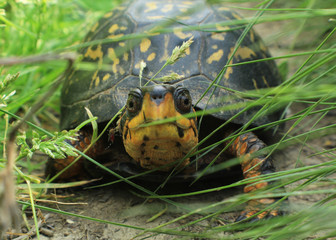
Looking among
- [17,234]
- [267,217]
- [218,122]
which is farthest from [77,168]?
→ [267,217]

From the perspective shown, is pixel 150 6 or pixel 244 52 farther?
pixel 150 6

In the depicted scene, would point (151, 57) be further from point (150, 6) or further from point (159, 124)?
point (159, 124)

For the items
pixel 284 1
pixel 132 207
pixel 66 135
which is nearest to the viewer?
pixel 66 135

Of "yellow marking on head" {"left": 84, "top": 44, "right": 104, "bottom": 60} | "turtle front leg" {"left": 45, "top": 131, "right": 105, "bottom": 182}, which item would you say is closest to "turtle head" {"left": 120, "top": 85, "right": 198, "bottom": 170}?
"turtle front leg" {"left": 45, "top": 131, "right": 105, "bottom": 182}

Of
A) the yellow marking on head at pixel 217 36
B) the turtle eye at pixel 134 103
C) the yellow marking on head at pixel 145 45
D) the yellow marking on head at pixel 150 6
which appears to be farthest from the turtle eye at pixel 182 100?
the yellow marking on head at pixel 150 6

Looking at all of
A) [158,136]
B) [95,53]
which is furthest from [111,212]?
[95,53]

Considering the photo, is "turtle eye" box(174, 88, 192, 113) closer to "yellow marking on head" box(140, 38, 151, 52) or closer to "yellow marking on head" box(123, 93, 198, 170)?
"yellow marking on head" box(123, 93, 198, 170)

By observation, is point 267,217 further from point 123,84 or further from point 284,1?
point 284,1
